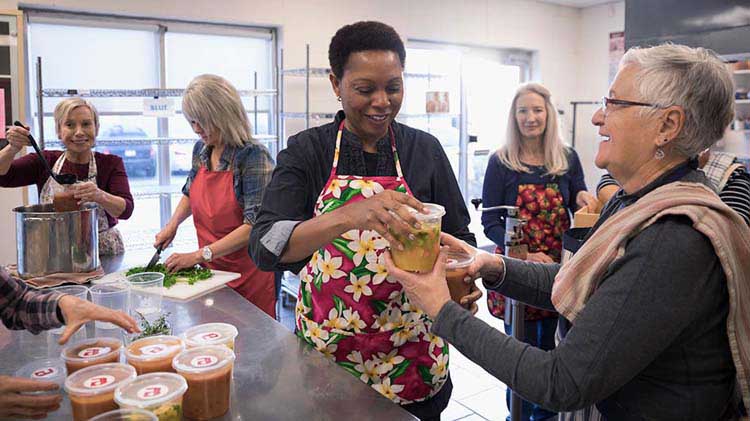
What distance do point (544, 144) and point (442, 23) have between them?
3306 mm

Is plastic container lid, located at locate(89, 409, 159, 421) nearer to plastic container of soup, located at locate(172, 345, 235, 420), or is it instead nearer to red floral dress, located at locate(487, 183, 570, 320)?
plastic container of soup, located at locate(172, 345, 235, 420)

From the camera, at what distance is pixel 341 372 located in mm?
1427

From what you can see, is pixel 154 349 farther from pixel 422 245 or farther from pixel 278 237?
pixel 422 245

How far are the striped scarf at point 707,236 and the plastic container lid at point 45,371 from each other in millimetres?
1158

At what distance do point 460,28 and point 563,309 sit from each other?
546 centimetres

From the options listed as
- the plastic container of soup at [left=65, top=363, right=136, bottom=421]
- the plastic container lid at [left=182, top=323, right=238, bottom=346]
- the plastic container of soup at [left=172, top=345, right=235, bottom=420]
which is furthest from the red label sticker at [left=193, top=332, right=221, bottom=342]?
the plastic container of soup at [left=65, top=363, right=136, bottom=421]

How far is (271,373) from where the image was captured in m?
1.42

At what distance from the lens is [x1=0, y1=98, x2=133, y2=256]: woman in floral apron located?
2715 mm

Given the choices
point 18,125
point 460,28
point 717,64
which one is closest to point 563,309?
point 717,64

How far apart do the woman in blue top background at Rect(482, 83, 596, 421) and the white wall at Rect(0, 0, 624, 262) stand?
8.43ft

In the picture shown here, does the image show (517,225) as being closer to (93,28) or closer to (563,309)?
(563,309)

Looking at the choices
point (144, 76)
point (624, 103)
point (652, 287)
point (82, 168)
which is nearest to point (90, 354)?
point (652, 287)

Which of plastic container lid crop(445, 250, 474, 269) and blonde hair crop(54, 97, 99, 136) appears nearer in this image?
plastic container lid crop(445, 250, 474, 269)

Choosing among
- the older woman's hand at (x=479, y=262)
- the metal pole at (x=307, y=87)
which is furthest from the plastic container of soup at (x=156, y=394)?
the metal pole at (x=307, y=87)
